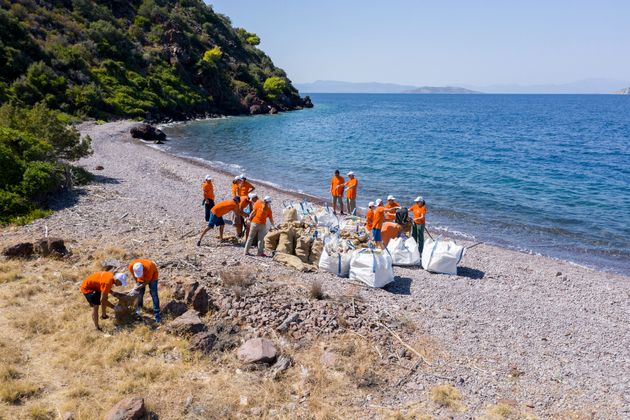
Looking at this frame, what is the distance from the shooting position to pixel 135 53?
191 feet

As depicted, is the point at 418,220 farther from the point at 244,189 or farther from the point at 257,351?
the point at 257,351

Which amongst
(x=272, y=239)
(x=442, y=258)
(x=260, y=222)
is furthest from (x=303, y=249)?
(x=442, y=258)

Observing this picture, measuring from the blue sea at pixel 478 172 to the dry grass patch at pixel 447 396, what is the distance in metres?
10.6

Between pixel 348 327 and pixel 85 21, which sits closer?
pixel 348 327

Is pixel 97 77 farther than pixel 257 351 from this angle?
Yes

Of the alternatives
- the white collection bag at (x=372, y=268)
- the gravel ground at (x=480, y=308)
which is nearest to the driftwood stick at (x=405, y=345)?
the gravel ground at (x=480, y=308)

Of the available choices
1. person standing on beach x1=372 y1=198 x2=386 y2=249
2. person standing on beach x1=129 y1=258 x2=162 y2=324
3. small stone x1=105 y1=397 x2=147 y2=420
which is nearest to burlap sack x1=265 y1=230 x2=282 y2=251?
person standing on beach x1=372 y1=198 x2=386 y2=249

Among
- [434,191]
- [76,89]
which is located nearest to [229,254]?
[434,191]

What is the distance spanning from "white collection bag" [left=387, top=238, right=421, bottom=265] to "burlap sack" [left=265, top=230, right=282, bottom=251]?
3095mm

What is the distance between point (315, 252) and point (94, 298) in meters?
5.62

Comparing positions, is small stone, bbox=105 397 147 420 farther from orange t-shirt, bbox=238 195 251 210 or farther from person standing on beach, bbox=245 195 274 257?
orange t-shirt, bbox=238 195 251 210

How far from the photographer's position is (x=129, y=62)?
5681 cm

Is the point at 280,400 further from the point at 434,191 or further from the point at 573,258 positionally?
the point at 434,191

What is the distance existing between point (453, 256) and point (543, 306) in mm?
2410
